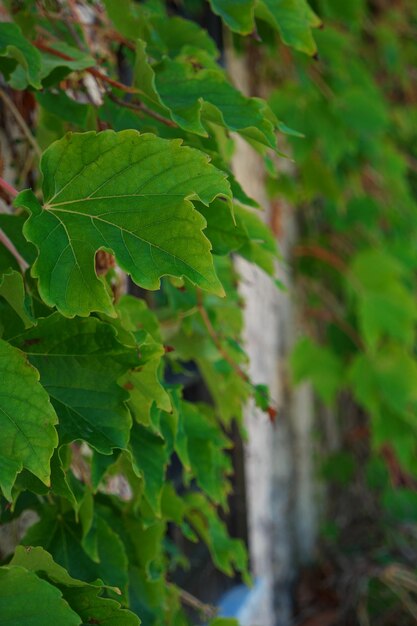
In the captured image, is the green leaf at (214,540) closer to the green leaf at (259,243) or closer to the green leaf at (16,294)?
the green leaf at (259,243)

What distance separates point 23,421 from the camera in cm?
67

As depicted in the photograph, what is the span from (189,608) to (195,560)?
0.49 ft

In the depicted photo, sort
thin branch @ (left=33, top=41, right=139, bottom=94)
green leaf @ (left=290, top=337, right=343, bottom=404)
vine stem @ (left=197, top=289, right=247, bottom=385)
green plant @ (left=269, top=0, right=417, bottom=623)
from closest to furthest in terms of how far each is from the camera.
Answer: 1. thin branch @ (left=33, top=41, right=139, bottom=94)
2. vine stem @ (left=197, top=289, right=247, bottom=385)
3. green plant @ (left=269, top=0, right=417, bottom=623)
4. green leaf @ (left=290, top=337, right=343, bottom=404)

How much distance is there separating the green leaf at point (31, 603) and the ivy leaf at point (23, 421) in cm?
9

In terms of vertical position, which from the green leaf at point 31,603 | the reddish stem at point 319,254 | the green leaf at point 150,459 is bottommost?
the reddish stem at point 319,254

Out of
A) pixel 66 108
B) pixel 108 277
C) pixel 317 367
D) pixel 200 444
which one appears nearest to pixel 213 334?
pixel 200 444

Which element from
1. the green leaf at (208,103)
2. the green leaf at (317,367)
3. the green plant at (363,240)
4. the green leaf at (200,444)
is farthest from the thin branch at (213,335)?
the green leaf at (317,367)

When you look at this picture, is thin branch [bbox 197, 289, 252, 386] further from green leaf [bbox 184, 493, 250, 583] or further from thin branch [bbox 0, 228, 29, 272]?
thin branch [bbox 0, 228, 29, 272]

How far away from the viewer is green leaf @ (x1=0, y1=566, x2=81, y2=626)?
0.67 meters

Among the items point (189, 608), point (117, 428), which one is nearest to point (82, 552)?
point (117, 428)

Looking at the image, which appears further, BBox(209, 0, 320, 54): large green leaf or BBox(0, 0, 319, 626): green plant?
BBox(209, 0, 320, 54): large green leaf

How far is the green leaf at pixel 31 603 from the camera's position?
671 mm

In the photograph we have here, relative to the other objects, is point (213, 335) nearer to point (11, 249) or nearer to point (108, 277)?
point (108, 277)

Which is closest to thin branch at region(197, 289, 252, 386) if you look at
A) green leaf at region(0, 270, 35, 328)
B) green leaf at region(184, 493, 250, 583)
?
green leaf at region(184, 493, 250, 583)
